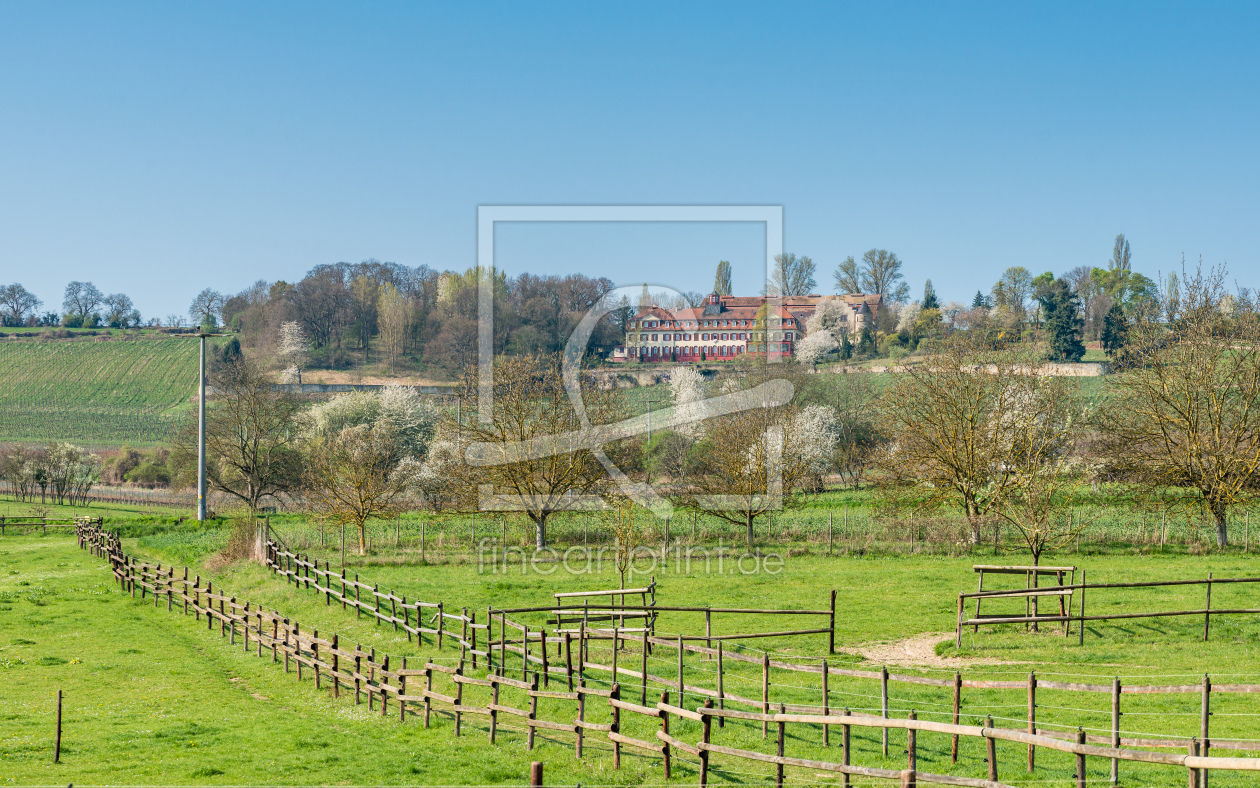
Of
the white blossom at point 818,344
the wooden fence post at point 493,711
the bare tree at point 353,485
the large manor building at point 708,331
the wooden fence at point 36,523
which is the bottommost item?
the wooden fence at point 36,523

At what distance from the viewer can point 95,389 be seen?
99375mm

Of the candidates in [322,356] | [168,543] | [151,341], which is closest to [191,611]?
[168,543]

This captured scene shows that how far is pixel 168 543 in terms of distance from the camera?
39594 millimetres

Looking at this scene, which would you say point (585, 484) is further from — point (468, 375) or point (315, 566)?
point (315, 566)

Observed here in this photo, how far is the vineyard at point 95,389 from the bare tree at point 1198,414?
72.9 metres

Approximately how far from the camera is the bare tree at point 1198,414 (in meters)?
33.1

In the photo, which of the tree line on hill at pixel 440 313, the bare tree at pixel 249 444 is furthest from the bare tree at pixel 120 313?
the bare tree at pixel 249 444

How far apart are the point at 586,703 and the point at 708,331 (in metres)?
43.2

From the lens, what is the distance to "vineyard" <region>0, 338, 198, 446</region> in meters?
83.5

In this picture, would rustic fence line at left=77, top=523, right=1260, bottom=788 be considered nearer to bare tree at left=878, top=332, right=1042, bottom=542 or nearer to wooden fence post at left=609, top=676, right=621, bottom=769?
wooden fence post at left=609, top=676, right=621, bottom=769

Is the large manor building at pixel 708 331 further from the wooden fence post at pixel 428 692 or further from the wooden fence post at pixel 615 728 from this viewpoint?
the wooden fence post at pixel 615 728

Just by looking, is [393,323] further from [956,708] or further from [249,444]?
[956,708]

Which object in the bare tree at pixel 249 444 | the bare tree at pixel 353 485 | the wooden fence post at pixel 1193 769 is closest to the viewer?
the wooden fence post at pixel 1193 769

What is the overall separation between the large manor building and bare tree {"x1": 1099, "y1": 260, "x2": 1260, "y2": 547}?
14.7m
